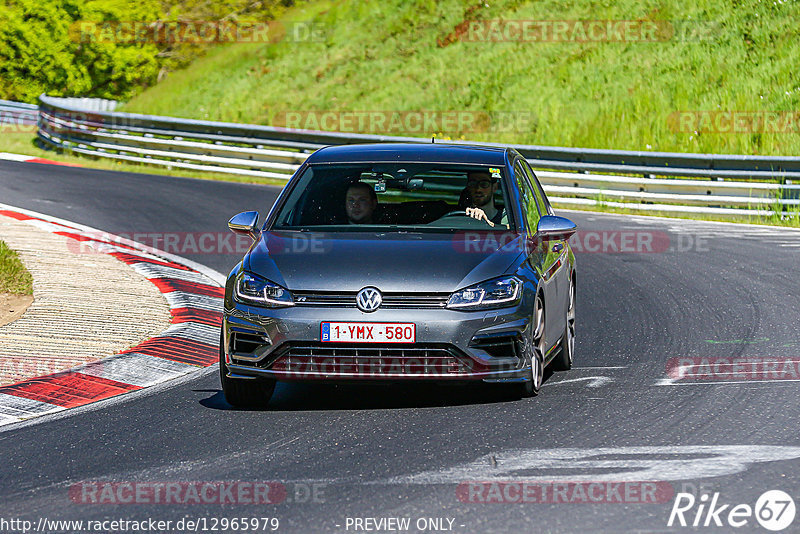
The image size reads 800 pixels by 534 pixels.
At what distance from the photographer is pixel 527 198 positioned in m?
8.66

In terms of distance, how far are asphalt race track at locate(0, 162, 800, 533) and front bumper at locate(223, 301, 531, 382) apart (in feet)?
0.91

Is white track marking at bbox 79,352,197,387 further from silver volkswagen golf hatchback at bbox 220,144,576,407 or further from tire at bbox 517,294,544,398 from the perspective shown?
tire at bbox 517,294,544,398

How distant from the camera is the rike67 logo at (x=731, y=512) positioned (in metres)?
4.92

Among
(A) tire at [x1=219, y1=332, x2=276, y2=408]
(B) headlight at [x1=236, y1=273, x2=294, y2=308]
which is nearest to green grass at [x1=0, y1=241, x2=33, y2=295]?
(A) tire at [x1=219, y1=332, x2=276, y2=408]

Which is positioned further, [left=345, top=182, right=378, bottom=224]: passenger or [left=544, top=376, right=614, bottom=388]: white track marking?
[left=345, top=182, right=378, bottom=224]: passenger

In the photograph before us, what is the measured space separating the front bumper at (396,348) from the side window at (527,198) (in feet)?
4.13

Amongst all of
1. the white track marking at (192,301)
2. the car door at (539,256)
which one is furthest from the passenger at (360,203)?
the white track marking at (192,301)

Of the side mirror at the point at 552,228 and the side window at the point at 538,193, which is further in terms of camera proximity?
the side window at the point at 538,193

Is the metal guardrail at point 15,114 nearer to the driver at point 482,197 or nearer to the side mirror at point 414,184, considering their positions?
the side mirror at point 414,184

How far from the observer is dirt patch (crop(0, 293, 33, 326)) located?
10.4 meters

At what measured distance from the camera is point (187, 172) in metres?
26.1

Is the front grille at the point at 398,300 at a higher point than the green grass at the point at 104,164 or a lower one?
higher

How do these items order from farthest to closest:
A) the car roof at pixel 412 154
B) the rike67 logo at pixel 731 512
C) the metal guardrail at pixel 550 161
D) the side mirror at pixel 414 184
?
the metal guardrail at pixel 550 161 < the car roof at pixel 412 154 < the side mirror at pixel 414 184 < the rike67 logo at pixel 731 512

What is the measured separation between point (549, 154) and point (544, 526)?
697 inches
